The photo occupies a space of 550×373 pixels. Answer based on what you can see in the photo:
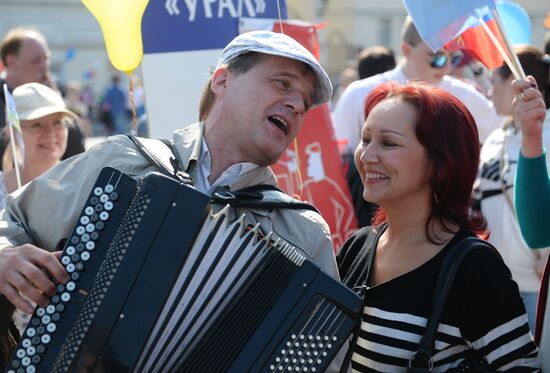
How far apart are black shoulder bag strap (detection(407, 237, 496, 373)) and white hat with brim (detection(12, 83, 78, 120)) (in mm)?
2906

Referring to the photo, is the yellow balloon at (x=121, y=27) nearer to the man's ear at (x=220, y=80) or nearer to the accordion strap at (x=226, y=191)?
the man's ear at (x=220, y=80)

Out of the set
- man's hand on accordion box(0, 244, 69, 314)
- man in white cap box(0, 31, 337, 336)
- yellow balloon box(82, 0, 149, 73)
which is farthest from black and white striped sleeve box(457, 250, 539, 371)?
yellow balloon box(82, 0, 149, 73)

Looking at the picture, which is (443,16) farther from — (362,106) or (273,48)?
(362,106)

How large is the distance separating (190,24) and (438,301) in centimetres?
236

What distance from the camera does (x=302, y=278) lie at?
239cm

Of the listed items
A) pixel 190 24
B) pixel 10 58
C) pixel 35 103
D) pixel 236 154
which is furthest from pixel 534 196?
pixel 10 58

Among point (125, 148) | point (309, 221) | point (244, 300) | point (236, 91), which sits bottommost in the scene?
point (244, 300)

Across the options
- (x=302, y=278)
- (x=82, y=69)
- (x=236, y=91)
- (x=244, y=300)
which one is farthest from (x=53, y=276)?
(x=82, y=69)

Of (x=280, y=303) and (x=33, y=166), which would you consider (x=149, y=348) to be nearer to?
(x=280, y=303)

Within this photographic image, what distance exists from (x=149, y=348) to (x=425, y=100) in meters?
1.24

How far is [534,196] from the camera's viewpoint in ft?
10.5

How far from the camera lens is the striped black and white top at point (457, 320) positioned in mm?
2619

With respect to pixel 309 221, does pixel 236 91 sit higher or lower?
higher

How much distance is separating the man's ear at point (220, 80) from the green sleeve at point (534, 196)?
45.9 inches
